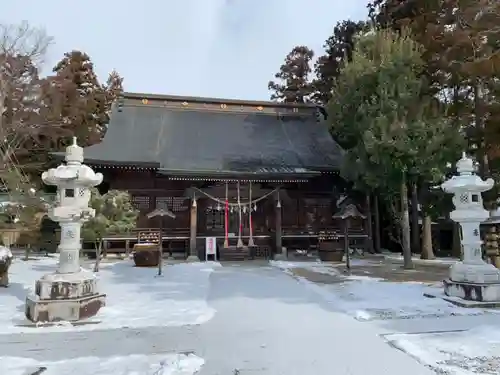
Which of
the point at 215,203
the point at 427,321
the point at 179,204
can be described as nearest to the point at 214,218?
the point at 215,203

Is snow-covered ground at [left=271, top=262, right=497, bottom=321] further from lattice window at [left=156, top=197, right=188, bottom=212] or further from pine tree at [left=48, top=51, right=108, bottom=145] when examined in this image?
pine tree at [left=48, top=51, right=108, bottom=145]

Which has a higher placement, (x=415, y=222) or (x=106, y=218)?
(x=106, y=218)

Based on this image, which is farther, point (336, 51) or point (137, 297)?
point (336, 51)

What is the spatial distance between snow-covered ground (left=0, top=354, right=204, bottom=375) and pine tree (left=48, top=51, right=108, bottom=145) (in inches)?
858

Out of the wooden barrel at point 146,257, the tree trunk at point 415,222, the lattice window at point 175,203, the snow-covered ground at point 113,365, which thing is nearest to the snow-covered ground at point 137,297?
the wooden barrel at point 146,257

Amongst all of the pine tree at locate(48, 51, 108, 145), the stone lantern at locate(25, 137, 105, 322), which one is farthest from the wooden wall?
the pine tree at locate(48, 51, 108, 145)

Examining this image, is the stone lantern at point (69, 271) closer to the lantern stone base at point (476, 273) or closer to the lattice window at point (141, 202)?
the lantern stone base at point (476, 273)

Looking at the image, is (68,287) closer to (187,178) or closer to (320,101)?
(187,178)

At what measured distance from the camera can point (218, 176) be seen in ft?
46.1

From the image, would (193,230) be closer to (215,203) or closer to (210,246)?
(210,246)

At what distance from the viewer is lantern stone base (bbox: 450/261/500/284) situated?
6.21m

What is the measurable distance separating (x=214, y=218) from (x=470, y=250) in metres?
10.4

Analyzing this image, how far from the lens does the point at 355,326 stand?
4.91 meters

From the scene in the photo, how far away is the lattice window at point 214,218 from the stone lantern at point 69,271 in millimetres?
9178
